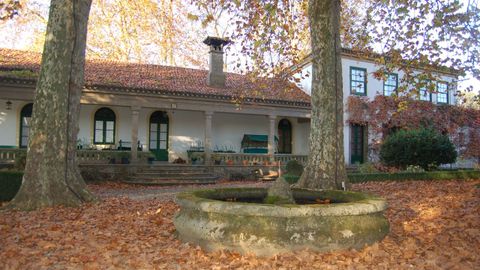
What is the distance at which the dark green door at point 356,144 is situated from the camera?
22078 millimetres

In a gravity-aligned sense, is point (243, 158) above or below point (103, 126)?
below

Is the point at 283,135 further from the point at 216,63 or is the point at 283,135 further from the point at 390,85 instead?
the point at 390,85

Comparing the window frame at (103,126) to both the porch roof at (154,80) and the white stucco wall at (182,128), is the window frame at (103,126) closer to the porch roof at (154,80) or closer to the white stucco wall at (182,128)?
the white stucco wall at (182,128)

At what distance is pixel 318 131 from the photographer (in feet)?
29.2

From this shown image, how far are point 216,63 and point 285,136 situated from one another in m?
5.91

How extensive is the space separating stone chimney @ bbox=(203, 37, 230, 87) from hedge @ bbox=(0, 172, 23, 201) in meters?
11.2

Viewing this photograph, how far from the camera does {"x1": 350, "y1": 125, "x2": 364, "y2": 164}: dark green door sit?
22.1 metres

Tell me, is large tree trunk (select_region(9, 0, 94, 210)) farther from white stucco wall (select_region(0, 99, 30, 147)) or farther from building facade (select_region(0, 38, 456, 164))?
white stucco wall (select_region(0, 99, 30, 147))

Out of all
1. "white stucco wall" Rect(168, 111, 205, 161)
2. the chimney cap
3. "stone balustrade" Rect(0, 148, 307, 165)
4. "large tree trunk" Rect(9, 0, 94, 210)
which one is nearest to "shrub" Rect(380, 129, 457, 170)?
"stone balustrade" Rect(0, 148, 307, 165)

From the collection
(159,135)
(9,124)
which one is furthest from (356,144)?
(9,124)

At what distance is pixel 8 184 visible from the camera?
10289 mm

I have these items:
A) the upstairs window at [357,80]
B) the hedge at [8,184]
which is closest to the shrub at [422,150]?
the upstairs window at [357,80]

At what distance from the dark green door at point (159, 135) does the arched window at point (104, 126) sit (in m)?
1.82

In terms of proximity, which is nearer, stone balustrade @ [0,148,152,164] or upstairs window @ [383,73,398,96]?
stone balustrade @ [0,148,152,164]
